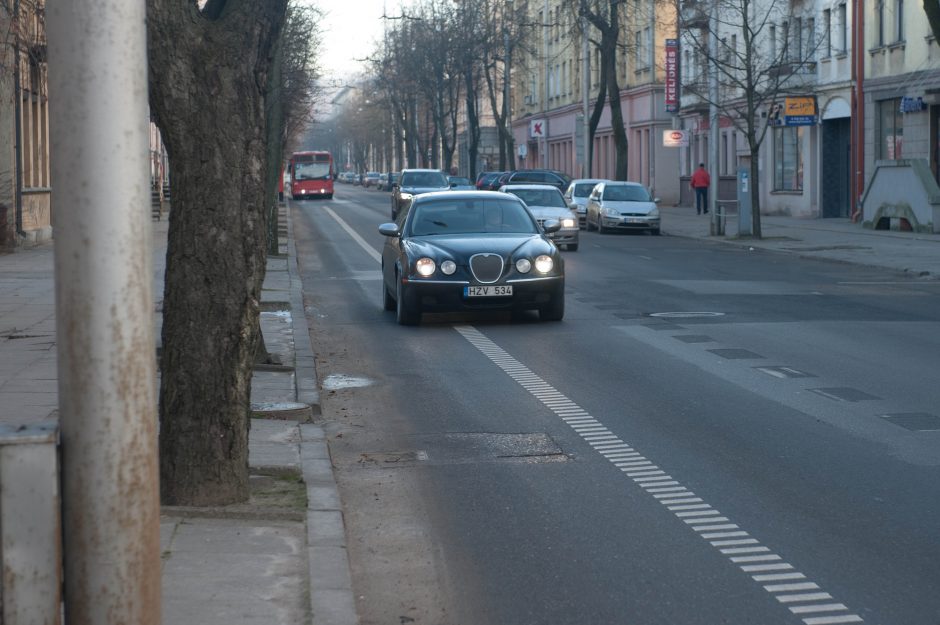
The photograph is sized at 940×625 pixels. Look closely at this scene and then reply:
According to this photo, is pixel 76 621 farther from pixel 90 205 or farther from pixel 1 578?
pixel 90 205

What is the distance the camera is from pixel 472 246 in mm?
15219

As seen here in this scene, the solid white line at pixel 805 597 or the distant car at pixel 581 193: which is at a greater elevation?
the distant car at pixel 581 193

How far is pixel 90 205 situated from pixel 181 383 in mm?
2821

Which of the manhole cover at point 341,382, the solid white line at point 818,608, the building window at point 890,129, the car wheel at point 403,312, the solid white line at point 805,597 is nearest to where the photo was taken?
the solid white line at point 818,608

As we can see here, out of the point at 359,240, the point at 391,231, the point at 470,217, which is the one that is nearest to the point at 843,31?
the point at 359,240

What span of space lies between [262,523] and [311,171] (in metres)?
84.7

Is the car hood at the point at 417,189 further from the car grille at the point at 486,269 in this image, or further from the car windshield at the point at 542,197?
the car grille at the point at 486,269

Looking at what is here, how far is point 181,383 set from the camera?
6.40 meters

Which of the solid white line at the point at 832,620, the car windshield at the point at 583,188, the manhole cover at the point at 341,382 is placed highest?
the car windshield at the point at 583,188

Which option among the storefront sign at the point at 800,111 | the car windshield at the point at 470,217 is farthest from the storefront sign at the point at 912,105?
the car windshield at the point at 470,217

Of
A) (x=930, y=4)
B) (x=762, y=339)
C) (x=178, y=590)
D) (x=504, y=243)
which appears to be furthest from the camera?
(x=930, y=4)

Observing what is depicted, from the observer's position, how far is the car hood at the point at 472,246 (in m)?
15.1

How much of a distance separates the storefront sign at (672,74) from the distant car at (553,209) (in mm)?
22548

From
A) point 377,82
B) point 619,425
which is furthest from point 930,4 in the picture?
point 377,82
